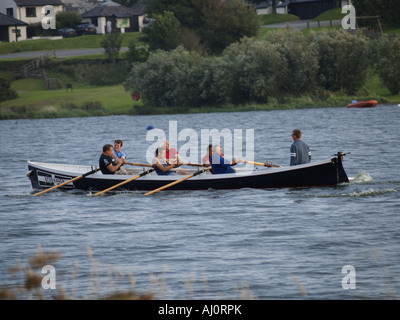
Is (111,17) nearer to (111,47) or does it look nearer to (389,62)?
(111,47)

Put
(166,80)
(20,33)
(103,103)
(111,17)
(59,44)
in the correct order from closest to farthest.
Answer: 1. (166,80)
2. (103,103)
3. (59,44)
4. (20,33)
5. (111,17)

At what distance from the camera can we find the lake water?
11.3 m

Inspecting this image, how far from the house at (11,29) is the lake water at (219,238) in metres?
69.6

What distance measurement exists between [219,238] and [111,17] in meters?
91.0

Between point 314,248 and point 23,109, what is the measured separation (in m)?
55.7

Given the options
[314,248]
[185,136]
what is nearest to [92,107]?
[185,136]

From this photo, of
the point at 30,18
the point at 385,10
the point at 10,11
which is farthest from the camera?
the point at 10,11

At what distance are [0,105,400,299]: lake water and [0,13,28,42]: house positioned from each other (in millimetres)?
69613

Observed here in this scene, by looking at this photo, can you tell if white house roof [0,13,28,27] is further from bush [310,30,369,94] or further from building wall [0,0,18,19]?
bush [310,30,369,94]

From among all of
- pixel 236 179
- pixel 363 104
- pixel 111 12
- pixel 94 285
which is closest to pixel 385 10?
pixel 363 104

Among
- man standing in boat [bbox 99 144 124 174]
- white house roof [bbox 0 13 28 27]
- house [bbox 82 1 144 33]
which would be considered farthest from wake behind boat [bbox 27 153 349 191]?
house [bbox 82 1 144 33]

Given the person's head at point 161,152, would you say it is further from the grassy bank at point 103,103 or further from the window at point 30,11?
the window at point 30,11

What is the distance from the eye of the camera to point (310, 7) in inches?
3684
